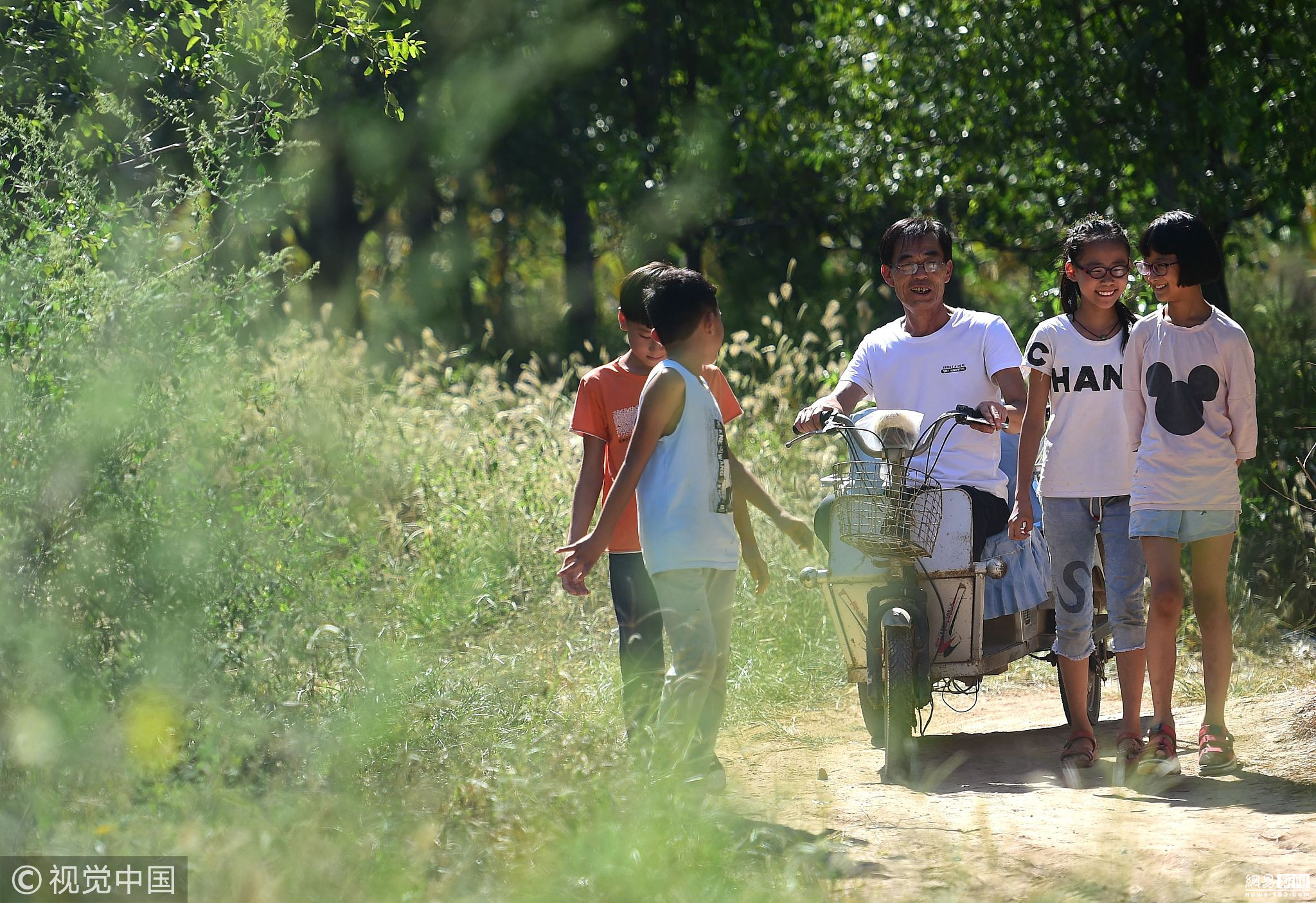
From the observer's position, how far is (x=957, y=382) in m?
5.47

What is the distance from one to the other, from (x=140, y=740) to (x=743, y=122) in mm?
12938

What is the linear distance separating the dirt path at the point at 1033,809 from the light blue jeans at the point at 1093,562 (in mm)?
575

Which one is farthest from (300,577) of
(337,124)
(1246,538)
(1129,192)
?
(337,124)

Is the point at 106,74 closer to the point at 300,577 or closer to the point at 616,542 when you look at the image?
the point at 300,577

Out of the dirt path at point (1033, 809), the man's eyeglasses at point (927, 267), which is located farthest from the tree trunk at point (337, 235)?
the man's eyeglasses at point (927, 267)

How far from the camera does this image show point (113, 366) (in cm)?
532

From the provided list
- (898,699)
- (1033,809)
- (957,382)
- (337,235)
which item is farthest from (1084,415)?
(337,235)

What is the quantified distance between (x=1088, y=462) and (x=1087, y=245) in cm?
82

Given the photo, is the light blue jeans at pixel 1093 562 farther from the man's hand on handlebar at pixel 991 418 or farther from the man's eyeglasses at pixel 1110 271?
the man's eyeglasses at pixel 1110 271

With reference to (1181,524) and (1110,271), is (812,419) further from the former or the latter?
(1181,524)

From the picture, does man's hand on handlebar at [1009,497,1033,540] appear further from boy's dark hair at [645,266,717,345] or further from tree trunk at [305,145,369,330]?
tree trunk at [305,145,369,330]

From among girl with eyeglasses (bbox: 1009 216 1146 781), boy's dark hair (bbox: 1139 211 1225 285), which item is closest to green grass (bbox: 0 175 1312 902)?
girl with eyeglasses (bbox: 1009 216 1146 781)

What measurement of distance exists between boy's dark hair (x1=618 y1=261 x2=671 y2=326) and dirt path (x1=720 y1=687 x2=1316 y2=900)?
1707 mm

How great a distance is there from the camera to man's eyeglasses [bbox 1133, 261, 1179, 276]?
208 inches
